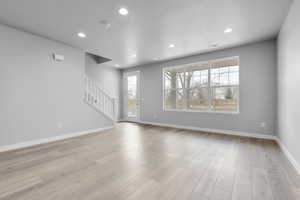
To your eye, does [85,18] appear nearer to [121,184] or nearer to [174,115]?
[121,184]

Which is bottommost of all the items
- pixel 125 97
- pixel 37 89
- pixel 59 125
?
pixel 59 125

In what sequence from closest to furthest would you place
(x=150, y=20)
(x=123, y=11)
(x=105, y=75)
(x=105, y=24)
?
(x=123, y=11) < (x=150, y=20) < (x=105, y=24) < (x=105, y=75)

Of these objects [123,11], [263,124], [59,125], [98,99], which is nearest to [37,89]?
[59,125]

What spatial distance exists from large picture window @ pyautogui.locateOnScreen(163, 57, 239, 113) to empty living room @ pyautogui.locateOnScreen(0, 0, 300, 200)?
0.04 metres

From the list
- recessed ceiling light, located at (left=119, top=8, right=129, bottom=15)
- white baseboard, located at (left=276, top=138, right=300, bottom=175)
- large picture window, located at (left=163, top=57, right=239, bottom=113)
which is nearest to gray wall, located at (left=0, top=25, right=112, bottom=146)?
recessed ceiling light, located at (left=119, top=8, right=129, bottom=15)

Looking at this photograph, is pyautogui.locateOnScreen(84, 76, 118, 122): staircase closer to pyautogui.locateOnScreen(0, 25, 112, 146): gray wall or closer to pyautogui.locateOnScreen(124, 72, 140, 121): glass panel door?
pyautogui.locateOnScreen(0, 25, 112, 146): gray wall

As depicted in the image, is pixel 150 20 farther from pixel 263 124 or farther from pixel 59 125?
pixel 263 124

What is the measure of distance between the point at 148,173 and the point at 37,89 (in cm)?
335

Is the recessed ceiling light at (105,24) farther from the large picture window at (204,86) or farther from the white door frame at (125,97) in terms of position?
the white door frame at (125,97)

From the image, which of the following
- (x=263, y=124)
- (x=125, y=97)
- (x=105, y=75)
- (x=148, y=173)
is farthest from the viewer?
(x=125, y=97)

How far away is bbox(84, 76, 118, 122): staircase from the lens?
4.41 meters

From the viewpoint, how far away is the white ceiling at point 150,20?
2.20m

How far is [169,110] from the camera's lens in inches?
207

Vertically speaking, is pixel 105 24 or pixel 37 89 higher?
pixel 105 24
